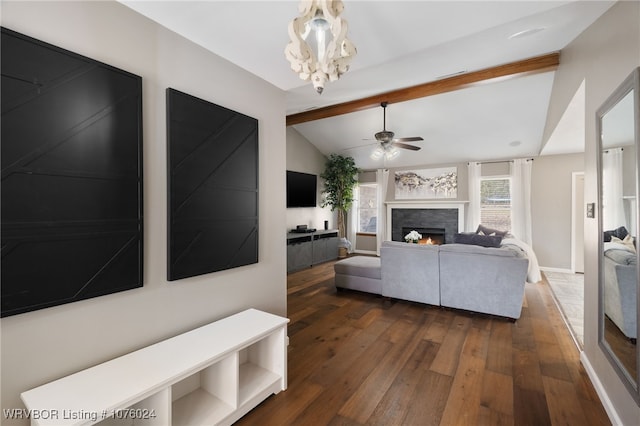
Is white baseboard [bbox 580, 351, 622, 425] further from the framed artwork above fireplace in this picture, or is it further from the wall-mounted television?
the wall-mounted television

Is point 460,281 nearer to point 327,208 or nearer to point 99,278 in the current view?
point 99,278

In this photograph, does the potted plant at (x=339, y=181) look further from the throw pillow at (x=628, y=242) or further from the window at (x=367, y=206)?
the throw pillow at (x=628, y=242)

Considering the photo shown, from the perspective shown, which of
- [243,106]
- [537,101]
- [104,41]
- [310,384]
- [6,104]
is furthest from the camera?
[537,101]

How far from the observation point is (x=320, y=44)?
1132 mm

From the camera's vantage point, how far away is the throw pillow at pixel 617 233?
1525 millimetres

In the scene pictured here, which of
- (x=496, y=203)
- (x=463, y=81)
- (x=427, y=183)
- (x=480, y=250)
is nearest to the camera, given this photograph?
(x=480, y=250)

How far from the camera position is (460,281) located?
341 cm

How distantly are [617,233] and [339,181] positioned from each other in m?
5.78

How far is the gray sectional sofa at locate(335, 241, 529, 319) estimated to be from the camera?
3150mm

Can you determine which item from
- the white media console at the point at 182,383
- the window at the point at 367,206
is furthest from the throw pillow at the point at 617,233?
the window at the point at 367,206

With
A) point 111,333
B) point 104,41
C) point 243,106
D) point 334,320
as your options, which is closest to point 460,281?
point 334,320

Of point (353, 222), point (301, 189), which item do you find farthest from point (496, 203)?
point (301, 189)

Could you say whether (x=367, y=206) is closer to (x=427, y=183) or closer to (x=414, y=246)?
(x=427, y=183)

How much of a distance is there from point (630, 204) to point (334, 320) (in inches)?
104
